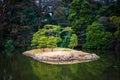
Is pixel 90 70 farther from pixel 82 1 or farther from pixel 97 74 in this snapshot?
pixel 82 1

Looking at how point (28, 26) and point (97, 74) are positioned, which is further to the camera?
point (28, 26)

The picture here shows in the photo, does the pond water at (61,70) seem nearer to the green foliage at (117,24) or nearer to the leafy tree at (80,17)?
the green foliage at (117,24)

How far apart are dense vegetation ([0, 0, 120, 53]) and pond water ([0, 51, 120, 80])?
4971 mm

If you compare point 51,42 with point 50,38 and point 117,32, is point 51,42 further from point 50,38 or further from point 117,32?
point 117,32

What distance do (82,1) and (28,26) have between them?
21.6ft

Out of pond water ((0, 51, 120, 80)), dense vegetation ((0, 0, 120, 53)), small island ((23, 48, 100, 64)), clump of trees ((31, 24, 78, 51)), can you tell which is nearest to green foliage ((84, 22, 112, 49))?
dense vegetation ((0, 0, 120, 53))

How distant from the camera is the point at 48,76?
1423 cm

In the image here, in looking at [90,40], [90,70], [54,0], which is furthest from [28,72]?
[54,0]

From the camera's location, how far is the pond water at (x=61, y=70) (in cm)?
1386

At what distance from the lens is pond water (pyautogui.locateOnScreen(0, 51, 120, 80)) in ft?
45.5

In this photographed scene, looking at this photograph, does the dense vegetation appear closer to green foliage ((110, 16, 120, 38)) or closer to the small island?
green foliage ((110, 16, 120, 38))

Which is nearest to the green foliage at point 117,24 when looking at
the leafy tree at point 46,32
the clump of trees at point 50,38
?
the clump of trees at point 50,38

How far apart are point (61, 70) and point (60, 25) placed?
14.3 meters

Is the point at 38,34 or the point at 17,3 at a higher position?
the point at 17,3
